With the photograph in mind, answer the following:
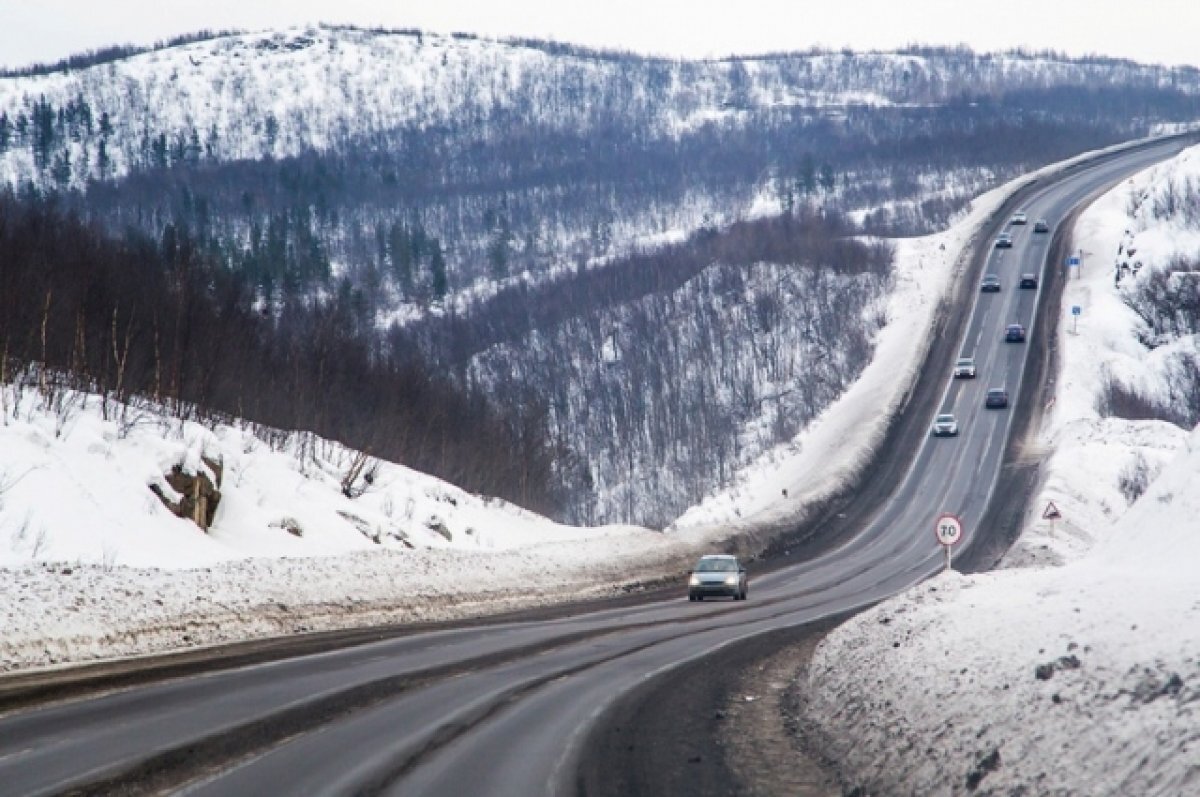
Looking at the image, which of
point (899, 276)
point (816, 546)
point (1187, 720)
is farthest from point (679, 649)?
point (899, 276)

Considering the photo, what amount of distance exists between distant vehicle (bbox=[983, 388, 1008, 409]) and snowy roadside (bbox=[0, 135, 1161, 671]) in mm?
40462

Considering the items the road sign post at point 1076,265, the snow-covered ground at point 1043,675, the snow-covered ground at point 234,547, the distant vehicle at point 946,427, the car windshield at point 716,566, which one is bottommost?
the distant vehicle at point 946,427

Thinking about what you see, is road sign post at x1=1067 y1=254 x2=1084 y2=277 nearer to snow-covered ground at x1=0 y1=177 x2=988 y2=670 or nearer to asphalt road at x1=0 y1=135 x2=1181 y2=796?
snow-covered ground at x1=0 y1=177 x2=988 y2=670

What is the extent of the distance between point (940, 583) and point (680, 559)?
97.4 ft

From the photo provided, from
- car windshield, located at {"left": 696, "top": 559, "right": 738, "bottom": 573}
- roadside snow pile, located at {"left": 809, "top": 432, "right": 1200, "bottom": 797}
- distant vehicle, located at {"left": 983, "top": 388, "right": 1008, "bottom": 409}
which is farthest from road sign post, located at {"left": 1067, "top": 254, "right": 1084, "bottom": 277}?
roadside snow pile, located at {"left": 809, "top": 432, "right": 1200, "bottom": 797}

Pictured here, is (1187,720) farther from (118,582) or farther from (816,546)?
(816,546)

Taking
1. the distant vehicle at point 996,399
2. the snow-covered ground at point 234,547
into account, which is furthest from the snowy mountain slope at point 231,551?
the distant vehicle at point 996,399

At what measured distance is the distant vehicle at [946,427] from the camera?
7850 centimetres

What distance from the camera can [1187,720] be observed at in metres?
8.34

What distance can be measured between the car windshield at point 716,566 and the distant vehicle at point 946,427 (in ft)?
142

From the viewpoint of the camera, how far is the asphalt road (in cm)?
1135

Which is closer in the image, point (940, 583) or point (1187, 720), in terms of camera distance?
point (1187, 720)

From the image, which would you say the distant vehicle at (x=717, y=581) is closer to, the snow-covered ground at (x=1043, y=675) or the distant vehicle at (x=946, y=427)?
the snow-covered ground at (x=1043, y=675)

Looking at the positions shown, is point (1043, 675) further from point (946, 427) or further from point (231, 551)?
point (946, 427)
